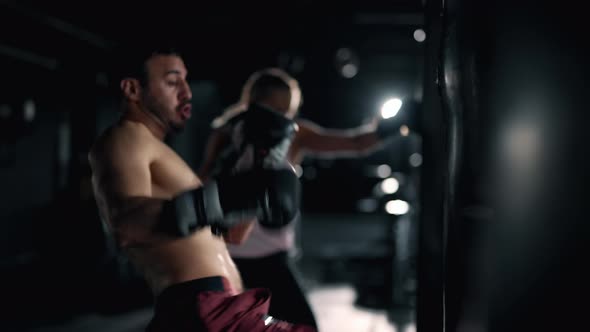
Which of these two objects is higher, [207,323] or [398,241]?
[207,323]

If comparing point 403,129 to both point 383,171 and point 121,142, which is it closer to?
point 121,142

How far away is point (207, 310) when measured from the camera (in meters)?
1.16

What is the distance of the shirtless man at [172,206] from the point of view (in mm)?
1047

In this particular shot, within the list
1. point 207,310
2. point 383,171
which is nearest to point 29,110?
point 383,171

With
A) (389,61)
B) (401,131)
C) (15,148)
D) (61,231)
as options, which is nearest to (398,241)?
(401,131)

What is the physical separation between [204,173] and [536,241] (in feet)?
4.63

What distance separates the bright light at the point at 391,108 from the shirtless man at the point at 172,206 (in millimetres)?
898

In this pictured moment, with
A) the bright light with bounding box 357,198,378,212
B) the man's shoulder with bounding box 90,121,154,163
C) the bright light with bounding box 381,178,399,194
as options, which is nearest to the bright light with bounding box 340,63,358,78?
the bright light with bounding box 357,198,378,212

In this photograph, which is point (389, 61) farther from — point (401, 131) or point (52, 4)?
point (401, 131)

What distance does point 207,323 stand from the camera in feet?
3.73

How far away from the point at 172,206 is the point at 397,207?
12.1ft

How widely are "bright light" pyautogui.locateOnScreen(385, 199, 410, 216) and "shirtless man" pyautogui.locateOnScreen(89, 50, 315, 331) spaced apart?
3.19 meters

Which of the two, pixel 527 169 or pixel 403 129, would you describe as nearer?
A: pixel 527 169

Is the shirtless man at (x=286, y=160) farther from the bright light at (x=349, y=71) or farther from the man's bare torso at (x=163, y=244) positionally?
the bright light at (x=349, y=71)
